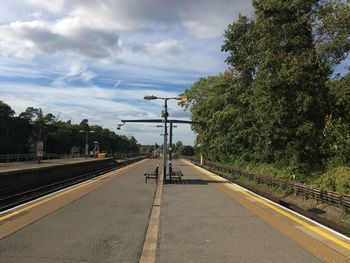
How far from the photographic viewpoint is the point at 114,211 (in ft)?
43.7

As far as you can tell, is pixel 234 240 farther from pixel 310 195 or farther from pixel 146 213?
pixel 310 195

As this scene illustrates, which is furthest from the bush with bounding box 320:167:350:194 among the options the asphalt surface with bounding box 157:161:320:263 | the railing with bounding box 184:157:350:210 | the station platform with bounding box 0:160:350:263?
the asphalt surface with bounding box 157:161:320:263

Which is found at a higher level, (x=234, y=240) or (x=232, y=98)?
(x=232, y=98)

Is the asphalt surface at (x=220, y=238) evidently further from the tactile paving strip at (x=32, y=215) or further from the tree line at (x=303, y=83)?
the tree line at (x=303, y=83)

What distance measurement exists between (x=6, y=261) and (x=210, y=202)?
9.63 meters

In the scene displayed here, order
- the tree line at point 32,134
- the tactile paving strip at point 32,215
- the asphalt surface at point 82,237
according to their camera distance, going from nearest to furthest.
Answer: the asphalt surface at point 82,237
the tactile paving strip at point 32,215
the tree line at point 32,134

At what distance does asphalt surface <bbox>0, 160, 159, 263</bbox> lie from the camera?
7531 mm

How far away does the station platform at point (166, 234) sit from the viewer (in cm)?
766

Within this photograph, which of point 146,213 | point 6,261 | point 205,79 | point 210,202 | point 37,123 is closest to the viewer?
point 6,261

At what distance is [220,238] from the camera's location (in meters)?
9.23

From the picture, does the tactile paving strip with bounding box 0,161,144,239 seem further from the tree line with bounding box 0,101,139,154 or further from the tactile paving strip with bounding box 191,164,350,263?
the tree line with bounding box 0,101,139,154

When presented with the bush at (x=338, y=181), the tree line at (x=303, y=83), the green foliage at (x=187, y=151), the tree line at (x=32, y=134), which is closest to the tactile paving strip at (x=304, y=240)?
the bush at (x=338, y=181)

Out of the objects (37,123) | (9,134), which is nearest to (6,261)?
(9,134)

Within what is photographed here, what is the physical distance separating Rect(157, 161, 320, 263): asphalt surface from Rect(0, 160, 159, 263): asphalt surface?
1.99 feet
